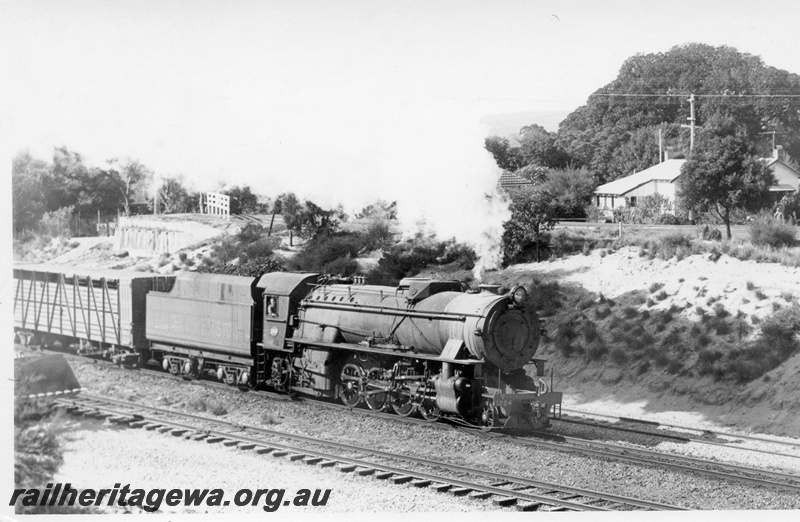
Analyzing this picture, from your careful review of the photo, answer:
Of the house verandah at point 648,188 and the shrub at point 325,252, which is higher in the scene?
the house verandah at point 648,188

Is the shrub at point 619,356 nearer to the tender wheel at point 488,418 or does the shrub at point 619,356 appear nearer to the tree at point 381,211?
the tender wheel at point 488,418

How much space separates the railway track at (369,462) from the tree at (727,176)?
20.8m

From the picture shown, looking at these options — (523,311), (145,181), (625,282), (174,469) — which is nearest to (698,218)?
(625,282)

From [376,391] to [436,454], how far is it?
3265mm

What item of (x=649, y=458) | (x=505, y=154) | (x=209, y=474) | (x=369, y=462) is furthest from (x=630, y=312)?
(x=505, y=154)

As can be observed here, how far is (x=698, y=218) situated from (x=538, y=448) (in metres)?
24.3

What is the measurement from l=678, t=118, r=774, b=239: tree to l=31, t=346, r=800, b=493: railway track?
17.4 m

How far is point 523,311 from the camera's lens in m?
18.4

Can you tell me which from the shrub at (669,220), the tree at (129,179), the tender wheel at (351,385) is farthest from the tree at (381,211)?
the tender wheel at (351,385)

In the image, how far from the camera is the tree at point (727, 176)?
107 feet

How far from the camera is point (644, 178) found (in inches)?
1897

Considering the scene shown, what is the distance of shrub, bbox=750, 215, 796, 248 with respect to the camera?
29.0 metres

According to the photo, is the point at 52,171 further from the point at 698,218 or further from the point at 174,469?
the point at 698,218

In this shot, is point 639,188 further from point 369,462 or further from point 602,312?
point 369,462
